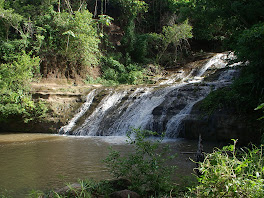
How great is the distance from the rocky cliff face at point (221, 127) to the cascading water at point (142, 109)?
51cm

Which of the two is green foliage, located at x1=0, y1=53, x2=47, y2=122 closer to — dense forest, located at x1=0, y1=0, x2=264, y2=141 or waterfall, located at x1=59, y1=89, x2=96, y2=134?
dense forest, located at x1=0, y1=0, x2=264, y2=141

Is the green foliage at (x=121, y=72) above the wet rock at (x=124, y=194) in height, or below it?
above

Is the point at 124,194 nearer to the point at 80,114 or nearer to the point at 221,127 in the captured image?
the point at 221,127

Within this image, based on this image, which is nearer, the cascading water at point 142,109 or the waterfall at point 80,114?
the cascading water at point 142,109

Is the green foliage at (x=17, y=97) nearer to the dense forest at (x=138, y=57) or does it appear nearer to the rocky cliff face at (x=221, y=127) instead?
the dense forest at (x=138, y=57)

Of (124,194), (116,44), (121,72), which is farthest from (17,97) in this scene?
(116,44)

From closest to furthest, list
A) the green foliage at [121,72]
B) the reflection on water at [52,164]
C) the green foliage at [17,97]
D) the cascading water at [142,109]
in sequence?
the reflection on water at [52,164], the cascading water at [142,109], the green foliage at [17,97], the green foliage at [121,72]

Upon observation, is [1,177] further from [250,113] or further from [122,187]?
[250,113]

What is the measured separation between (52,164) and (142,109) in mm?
6381

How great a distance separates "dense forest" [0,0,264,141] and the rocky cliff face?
323mm

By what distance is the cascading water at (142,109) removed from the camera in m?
10.2

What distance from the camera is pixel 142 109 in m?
11.7

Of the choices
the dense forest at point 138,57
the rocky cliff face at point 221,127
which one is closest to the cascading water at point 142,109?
the rocky cliff face at point 221,127

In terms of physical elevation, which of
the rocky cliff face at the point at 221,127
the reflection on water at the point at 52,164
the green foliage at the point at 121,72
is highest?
the green foliage at the point at 121,72
